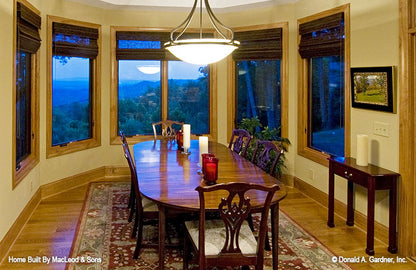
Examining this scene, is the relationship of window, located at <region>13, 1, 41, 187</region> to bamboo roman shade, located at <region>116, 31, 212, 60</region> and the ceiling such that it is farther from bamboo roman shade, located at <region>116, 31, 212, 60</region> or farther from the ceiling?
bamboo roman shade, located at <region>116, 31, 212, 60</region>

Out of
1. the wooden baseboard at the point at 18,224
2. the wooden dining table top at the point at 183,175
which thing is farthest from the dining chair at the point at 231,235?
the wooden baseboard at the point at 18,224

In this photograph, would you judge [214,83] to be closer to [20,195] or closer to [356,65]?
[356,65]

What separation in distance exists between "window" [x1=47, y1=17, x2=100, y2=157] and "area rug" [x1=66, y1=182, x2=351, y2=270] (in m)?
1.35

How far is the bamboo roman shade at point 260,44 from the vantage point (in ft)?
18.5

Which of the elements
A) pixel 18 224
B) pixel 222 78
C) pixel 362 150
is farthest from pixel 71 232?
pixel 222 78

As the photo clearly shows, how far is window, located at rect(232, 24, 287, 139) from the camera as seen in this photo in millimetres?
5676

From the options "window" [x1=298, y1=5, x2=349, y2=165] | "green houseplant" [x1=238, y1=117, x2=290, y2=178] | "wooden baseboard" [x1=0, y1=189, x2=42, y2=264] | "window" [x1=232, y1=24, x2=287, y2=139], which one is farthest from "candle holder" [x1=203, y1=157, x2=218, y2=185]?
"window" [x1=232, y1=24, x2=287, y2=139]

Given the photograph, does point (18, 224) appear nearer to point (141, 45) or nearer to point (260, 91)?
point (141, 45)

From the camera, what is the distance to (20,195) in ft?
13.0

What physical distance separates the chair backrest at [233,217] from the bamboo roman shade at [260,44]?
3.65 metres

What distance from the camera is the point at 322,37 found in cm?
478

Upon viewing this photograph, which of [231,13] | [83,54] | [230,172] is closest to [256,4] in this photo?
[231,13]

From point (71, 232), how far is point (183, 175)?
1477 millimetres

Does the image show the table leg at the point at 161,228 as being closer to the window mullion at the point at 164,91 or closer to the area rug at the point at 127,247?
the area rug at the point at 127,247
